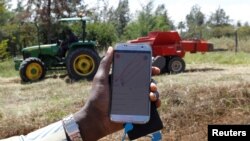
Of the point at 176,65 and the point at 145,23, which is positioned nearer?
the point at 176,65

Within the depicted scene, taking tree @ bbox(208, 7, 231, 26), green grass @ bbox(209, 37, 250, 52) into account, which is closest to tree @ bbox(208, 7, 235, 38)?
tree @ bbox(208, 7, 231, 26)

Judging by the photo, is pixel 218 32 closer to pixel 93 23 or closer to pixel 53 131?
pixel 93 23

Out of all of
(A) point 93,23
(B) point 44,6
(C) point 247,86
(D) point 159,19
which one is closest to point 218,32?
(D) point 159,19

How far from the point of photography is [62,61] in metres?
12.0

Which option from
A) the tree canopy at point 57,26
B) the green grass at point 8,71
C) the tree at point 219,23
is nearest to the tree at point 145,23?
the tree canopy at point 57,26

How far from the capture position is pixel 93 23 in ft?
79.7

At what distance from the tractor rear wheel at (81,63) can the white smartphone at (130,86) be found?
964 cm

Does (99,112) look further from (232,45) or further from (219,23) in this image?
(219,23)

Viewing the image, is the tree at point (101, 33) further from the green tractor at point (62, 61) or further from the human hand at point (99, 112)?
the human hand at point (99, 112)

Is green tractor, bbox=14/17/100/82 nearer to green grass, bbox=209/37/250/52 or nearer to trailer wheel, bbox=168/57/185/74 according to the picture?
trailer wheel, bbox=168/57/185/74

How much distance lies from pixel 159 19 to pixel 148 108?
31.6 meters

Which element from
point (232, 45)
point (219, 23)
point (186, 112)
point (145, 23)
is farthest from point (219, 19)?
point (186, 112)

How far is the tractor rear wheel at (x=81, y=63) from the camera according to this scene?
11.2 m

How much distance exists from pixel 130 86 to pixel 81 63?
9.83 metres
